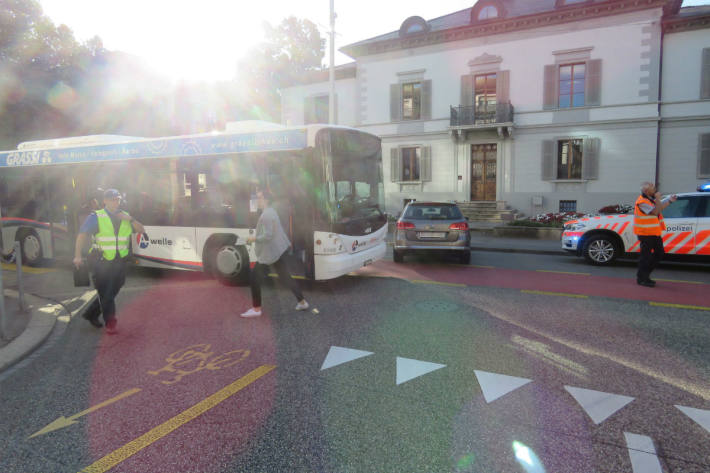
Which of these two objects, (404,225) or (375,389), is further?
(404,225)

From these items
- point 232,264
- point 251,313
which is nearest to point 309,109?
point 232,264

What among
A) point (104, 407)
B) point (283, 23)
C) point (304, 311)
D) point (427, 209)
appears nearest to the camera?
point (104, 407)

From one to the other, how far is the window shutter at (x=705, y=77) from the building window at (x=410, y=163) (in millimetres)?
13068

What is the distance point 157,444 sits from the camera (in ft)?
10.0

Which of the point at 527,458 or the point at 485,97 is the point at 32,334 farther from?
the point at 485,97

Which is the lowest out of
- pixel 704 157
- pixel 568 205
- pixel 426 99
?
pixel 568 205

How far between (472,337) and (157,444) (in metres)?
3.51

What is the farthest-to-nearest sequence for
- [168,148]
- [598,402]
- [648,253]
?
[168,148]
[648,253]
[598,402]

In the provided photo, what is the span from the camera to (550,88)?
21688 millimetres

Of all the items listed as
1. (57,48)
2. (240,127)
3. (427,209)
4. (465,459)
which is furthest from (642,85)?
(57,48)

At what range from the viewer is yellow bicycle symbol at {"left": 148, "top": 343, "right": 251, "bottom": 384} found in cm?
429

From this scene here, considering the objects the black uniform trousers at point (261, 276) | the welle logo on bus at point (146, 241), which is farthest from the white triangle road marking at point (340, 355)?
the welle logo on bus at point (146, 241)

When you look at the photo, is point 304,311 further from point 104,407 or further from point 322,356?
point 104,407

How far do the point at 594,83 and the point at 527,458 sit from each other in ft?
73.7
